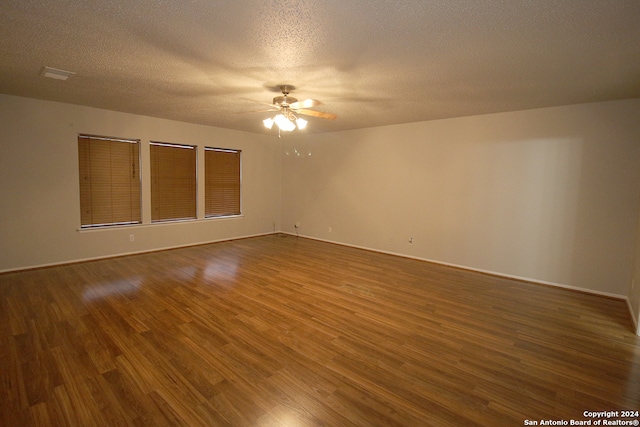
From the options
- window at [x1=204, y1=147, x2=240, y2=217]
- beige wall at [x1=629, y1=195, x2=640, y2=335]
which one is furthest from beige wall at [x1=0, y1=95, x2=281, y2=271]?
beige wall at [x1=629, y1=195, x2=640, y2=335]

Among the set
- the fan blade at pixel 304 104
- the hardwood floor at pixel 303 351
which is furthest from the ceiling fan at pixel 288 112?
the hardwood floor at pixel 303 351

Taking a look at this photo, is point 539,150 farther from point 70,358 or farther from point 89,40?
point 70,358

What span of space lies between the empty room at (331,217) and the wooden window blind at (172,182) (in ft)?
0.14

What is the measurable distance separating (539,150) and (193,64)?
15.1 feet

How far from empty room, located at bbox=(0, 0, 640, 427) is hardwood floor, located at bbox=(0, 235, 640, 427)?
2 cm

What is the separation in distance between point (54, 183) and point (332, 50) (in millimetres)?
4727

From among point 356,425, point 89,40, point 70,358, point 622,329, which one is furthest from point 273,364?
point 622,329

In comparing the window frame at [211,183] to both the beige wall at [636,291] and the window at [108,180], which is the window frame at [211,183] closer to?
the window at [108,180]

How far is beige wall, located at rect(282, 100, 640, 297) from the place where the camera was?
3805mm

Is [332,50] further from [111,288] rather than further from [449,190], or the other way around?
[111,288]

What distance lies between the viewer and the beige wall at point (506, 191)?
380 cm

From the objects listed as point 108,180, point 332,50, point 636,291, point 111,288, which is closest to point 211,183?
point 108,180

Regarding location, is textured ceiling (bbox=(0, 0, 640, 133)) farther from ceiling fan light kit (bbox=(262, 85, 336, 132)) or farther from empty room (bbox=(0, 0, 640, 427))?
ceiling fan light kit (bbox=(262, 85, 336, 132))

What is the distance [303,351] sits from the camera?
97.7 inches
